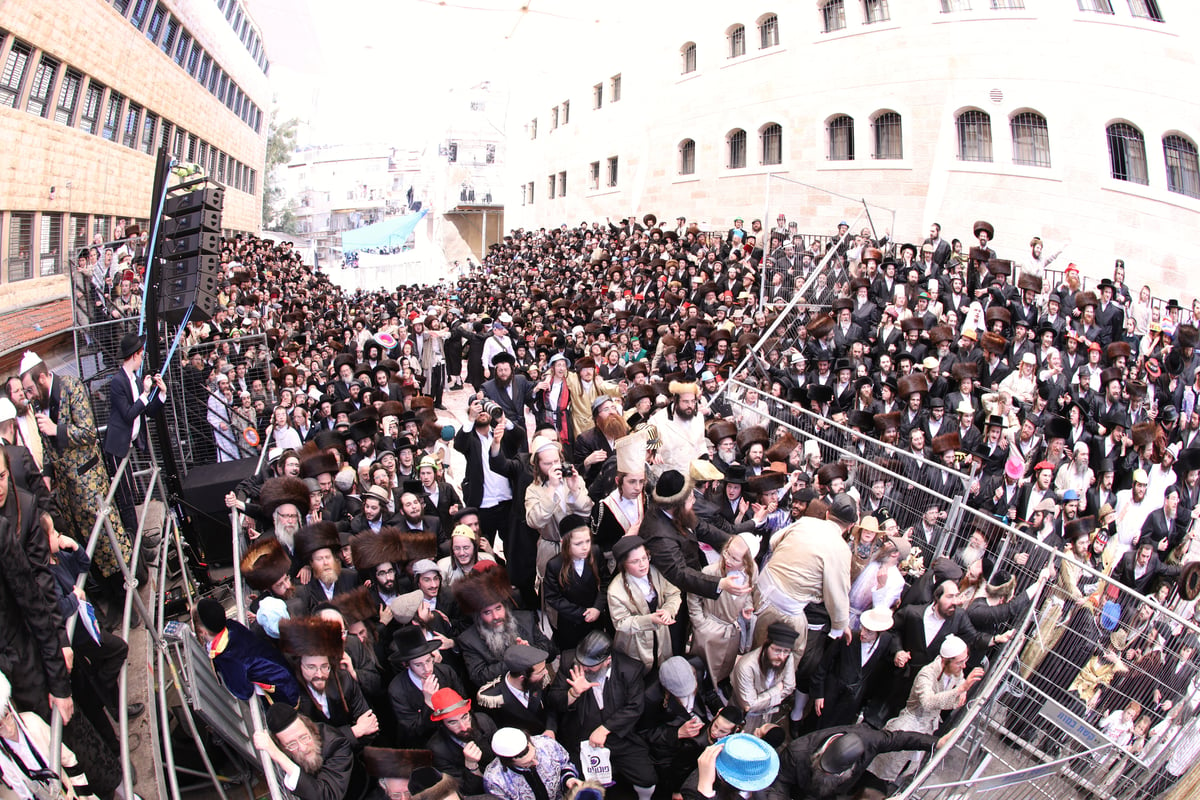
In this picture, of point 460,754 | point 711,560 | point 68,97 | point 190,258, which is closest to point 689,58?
point 68,97

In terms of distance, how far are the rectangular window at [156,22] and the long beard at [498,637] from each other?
989 inches

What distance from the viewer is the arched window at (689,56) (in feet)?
88.8

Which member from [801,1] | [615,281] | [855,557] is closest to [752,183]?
[801,1]

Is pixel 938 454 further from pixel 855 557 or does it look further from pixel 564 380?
pixel 564 380

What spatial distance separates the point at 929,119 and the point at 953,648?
738 inches

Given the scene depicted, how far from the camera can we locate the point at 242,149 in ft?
124

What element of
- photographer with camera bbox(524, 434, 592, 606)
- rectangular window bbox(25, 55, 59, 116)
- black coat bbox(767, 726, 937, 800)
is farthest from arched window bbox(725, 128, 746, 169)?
black coat bbox(767, 726, 937, 800)

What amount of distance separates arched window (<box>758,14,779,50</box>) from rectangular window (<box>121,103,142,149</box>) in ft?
61.9

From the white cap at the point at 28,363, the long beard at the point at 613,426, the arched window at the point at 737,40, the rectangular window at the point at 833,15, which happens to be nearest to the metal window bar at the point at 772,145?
the arched window at the point at 737,40

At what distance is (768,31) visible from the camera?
77.8ft

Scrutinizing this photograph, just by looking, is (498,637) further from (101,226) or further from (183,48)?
(183,48)

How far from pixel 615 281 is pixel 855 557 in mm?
13910

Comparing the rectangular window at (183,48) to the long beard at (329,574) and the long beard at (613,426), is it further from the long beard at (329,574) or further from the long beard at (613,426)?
the long beard at (329,574)

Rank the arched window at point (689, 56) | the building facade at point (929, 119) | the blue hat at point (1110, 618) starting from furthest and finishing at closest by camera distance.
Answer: the arched window at point (689, 56), the building facade at point (929, 119), the blue hat at point (1110, 618)
